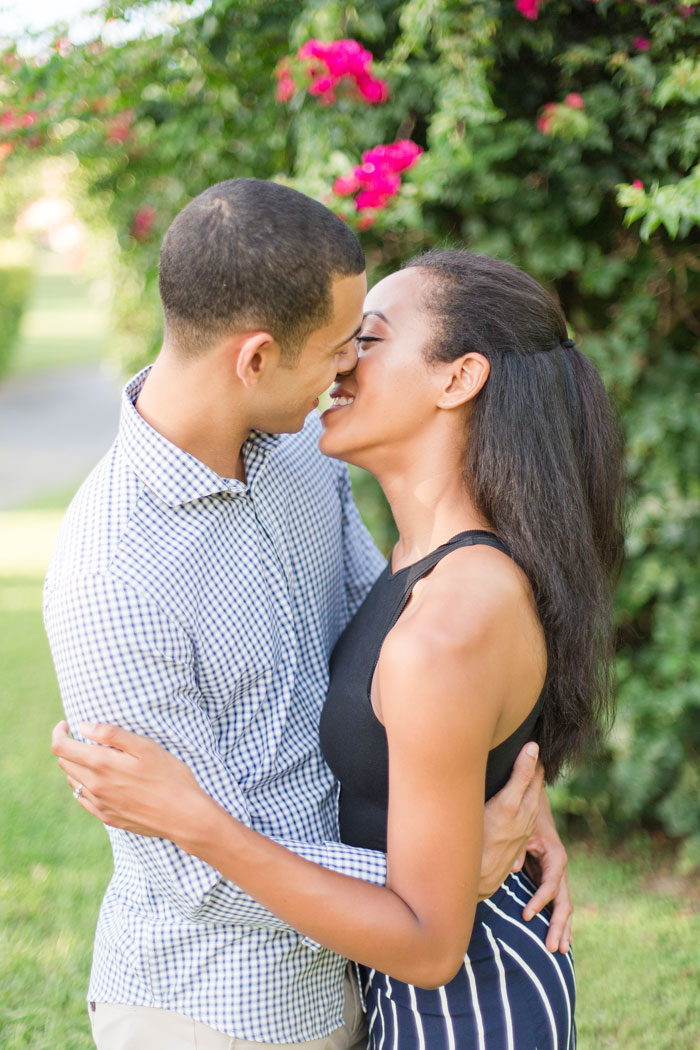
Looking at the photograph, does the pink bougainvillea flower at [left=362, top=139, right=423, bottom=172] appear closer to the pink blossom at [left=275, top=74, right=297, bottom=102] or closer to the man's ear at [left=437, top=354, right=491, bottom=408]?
the pink blossom at [left=275, top=74, right=297, bottom=102]

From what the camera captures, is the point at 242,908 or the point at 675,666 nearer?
the point at 242,908

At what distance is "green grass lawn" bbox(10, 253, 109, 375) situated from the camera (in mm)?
21719

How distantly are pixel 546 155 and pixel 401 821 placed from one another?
239 centimetres

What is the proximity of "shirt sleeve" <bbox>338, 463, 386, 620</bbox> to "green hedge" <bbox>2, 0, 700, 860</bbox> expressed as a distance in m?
1.08

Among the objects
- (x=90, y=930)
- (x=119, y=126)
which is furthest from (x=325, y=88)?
(x=90, y=930)

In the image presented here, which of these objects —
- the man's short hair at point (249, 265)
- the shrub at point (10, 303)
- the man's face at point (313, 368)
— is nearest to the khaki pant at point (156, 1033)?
the man's face at point (313, 368)

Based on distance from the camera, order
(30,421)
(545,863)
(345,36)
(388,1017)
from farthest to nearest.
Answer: (30,421)
(345,36)
(545,863)
(388,1017)

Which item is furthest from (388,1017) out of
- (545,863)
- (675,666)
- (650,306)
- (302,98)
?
(302,98)

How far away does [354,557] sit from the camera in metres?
2.43

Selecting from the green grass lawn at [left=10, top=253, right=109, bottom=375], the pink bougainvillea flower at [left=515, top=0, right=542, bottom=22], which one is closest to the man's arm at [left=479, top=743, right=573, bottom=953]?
the pink bougainvillea flower at [left=515, top=0, right=542, bottom=22]

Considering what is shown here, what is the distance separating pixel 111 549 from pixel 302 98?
2076 millimetres

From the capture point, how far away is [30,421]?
1568 centimetres

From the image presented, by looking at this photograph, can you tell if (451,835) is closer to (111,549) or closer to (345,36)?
(111,549)

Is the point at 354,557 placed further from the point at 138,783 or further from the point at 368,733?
the point at 138,783
